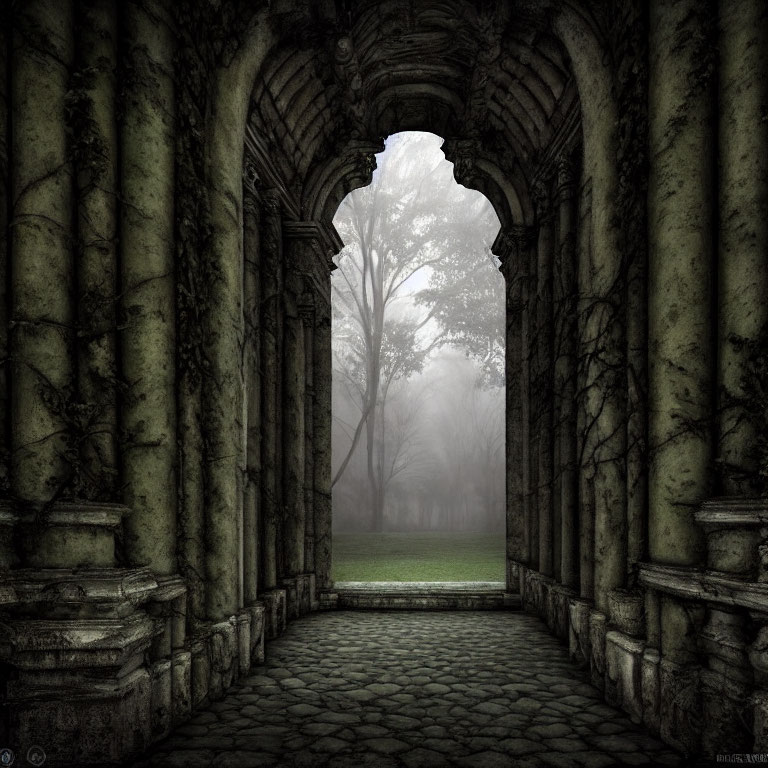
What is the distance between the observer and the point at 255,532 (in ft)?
15.2

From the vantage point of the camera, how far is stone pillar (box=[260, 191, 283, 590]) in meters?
5.13

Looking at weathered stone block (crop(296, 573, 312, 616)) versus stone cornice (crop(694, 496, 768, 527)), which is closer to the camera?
stone cornice (crop(694, 496, 768, 527))

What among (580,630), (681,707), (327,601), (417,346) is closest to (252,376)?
(327,601)

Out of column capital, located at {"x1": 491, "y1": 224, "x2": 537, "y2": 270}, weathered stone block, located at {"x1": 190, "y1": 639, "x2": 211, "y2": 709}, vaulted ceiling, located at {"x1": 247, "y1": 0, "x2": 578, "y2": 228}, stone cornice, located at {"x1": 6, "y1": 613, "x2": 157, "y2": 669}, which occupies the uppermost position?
vaulted ceiling, located at {"x1": 247, "y1": 0, "x2": 578, "y2": 228}

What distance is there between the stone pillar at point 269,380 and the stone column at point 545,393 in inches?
106

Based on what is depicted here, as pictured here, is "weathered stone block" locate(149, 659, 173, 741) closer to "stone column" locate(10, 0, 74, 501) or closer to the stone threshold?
"stone column" locate(10, 0, 74, 501)

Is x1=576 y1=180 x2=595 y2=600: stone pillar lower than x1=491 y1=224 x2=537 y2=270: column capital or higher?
lower

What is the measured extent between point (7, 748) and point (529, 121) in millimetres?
6213

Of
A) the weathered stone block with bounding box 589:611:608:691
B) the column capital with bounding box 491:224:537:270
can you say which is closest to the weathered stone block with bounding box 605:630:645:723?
the weathered stone block with bounding box 589:611:608:691

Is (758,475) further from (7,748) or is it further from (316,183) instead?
(316,183)

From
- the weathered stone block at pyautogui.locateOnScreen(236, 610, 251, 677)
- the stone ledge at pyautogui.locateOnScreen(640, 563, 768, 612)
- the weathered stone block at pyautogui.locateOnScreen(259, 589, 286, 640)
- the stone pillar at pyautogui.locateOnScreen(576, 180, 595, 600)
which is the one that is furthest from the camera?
the weathered stone block at pyautogui.locateOnScreen(259, 589, 286, 640)

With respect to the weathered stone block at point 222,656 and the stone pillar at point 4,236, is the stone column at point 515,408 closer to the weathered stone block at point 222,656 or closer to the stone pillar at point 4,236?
the weathered stone block at point 222,656

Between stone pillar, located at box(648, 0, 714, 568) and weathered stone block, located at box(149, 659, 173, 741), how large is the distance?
2771 mm

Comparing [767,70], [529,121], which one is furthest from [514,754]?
[529,121]
